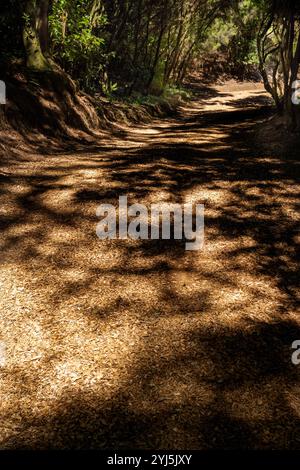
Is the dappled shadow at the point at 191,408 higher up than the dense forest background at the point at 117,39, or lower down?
lower down

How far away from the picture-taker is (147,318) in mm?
3777

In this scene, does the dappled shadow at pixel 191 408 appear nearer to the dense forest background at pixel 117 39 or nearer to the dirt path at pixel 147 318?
the dirt path at pixel 147 318

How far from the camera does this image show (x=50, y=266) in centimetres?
450

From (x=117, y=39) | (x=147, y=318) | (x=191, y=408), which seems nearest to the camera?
(x=191, y=408)

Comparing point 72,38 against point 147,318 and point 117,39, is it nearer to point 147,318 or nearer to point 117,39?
point 117,39

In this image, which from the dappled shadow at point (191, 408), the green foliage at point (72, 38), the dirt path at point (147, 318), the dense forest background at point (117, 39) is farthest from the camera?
the green foliage at point (72, 38)

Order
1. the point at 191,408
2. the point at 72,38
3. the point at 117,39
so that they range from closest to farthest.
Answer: the point at 191,408 → the point at 72,38 → the point at 117,39

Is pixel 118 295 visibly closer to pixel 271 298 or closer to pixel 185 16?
pixel 271 298

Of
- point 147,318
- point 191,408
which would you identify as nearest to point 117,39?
point 147,318

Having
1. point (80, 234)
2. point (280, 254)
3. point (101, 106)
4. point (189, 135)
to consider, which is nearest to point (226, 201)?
point (280, 254)

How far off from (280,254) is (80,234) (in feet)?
7.97

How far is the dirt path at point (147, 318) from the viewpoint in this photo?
2779 mm

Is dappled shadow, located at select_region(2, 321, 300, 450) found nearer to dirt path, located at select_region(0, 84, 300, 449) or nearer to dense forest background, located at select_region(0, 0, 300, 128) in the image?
dirt path, located at select_region(0, 84, 300, 449)

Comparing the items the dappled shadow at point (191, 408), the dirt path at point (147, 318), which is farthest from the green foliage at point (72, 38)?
the dappled shadow at point (191, 408)
